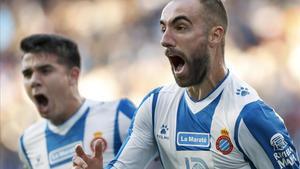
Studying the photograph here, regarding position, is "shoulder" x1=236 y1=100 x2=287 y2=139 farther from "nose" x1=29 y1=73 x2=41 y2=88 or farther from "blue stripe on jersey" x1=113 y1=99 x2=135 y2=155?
"nose" x1=29 y1=73 x2=41 y2=88

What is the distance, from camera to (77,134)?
247 inches

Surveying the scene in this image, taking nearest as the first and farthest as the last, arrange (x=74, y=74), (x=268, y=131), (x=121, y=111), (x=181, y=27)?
(x=268, y=131), (x=181, y=27), (x=121, y=111), (x=74, y=74)

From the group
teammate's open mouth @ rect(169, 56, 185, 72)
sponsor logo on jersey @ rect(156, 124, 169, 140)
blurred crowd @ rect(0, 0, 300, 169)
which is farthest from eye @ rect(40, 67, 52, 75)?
blurred crowd @ rect(0, 0, 300, 169)

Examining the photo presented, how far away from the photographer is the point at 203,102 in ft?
14.5

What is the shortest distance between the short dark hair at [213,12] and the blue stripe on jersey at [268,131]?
0.54m

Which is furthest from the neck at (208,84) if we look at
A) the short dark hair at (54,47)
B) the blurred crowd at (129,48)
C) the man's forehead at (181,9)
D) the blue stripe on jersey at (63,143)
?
the blurred crowd at (129,48)

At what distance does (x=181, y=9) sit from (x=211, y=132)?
659mm

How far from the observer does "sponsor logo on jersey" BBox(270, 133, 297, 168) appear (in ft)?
13.3

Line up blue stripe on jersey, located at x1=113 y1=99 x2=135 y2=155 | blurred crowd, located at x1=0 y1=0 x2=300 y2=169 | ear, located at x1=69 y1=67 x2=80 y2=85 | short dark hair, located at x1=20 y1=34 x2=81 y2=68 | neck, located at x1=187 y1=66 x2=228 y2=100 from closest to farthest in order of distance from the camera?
neck, located at x1=187 y1=66 x2=228 y2=100
blue stripe on jersey, located at x1=113 y1=99 x2=135 y2=155
short dark hair, located at x1=20 y1=34 x2=81 y2=68
ear, located at x1=69 y1=67 x2=80 y2=85
blurred crowd, located at x1=0 y1=0 x2=300 y2=169

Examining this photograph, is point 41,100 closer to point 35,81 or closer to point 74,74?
point 35,81

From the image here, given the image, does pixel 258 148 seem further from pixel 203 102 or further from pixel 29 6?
pixel 29 6

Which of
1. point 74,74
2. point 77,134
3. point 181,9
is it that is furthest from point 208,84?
point 74,74

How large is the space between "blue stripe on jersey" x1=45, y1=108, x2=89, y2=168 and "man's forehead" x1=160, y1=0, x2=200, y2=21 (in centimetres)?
212

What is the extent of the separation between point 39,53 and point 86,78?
958 centimetres
